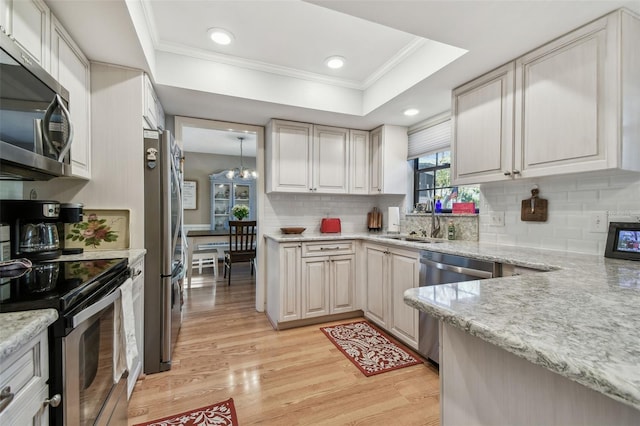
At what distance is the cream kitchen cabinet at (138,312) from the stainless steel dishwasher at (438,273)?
191 cm

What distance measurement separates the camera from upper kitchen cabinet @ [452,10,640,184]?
146 centimetres

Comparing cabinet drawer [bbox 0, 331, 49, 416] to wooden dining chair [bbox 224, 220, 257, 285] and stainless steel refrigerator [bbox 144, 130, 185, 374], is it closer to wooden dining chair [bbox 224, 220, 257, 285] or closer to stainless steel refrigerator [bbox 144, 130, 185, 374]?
stainless steel refrigerator [bbox 144, 130, 185, 374]

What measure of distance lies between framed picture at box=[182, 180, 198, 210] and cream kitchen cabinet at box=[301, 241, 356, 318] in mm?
4273

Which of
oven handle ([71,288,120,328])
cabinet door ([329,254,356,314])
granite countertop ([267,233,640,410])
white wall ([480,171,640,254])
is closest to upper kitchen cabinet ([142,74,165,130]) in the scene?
oven handle ([71,288,120,328])

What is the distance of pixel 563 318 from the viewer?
66 centimetres

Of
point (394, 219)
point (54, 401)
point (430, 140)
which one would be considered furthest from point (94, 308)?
point (430, 140)

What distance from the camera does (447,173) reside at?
3057 millimetres

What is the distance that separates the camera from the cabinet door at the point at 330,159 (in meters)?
3.28

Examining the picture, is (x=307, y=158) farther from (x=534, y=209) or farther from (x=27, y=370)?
(x=27, y=370)

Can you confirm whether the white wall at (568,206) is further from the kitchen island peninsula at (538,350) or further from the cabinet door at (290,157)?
the cabinet door at (290,157)

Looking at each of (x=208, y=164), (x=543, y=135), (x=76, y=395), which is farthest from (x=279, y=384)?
(x=208, y=164)

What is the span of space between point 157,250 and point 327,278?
5.31ft

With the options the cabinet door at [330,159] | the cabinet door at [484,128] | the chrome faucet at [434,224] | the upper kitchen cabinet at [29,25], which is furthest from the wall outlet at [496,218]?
the upper kitchen cabinet at [29,25]

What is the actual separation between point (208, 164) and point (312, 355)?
5.30 meters
